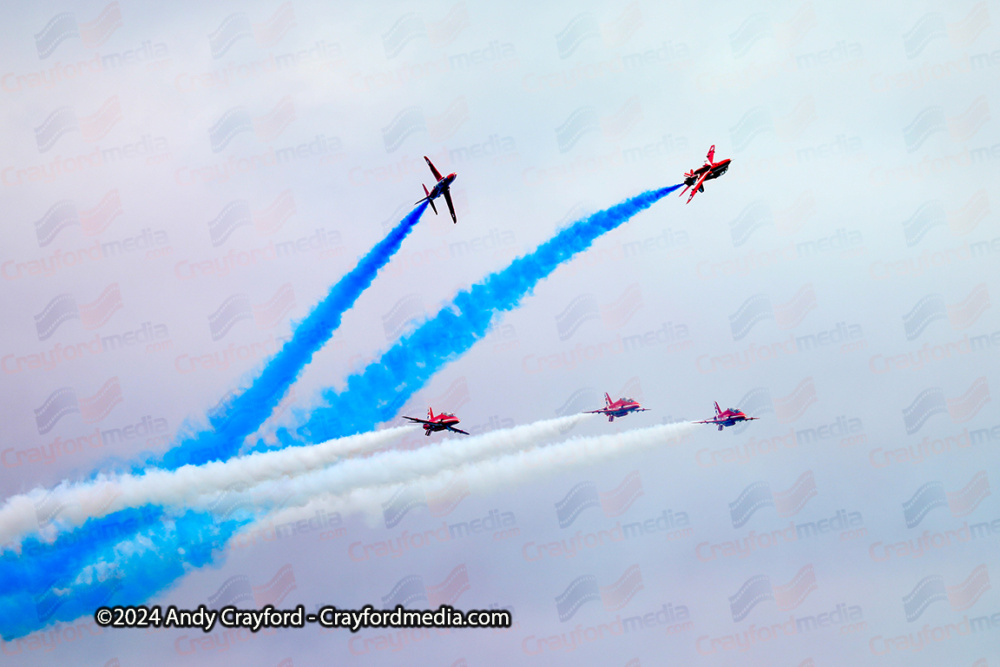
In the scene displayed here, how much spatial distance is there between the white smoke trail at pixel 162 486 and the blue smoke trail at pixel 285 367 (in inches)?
42.3

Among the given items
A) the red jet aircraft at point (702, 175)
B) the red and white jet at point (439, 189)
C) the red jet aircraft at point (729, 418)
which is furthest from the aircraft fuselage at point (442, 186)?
the red jet aircraft at point (729, 418)

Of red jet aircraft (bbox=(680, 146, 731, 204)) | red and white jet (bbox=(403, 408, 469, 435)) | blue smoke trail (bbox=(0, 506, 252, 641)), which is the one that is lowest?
blue smoke trail (bbox=(0, 506, 252, 641))

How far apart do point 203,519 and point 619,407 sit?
34716 mm

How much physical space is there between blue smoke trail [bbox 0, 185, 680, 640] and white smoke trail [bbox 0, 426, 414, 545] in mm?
728

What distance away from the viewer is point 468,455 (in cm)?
7569

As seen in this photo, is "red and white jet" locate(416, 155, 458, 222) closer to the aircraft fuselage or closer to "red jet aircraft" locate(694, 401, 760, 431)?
the aircraft fuselage

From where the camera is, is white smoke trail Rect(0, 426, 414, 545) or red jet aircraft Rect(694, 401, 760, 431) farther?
red jet aircraft Rect(694, 401, 760, 431)

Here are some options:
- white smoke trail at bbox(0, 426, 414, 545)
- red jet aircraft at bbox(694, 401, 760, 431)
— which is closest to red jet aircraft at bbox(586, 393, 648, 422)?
red jet aircraft at bbox(694, 401, 760, 431)

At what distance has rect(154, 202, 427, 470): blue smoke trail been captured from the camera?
69.6 metres

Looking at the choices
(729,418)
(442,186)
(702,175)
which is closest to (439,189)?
(442,186)

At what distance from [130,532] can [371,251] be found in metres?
24.6

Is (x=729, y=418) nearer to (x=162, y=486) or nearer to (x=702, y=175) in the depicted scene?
(x=702, y=175)

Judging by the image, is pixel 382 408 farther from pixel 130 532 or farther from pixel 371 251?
pixel 130 532

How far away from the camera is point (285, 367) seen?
7156cm
